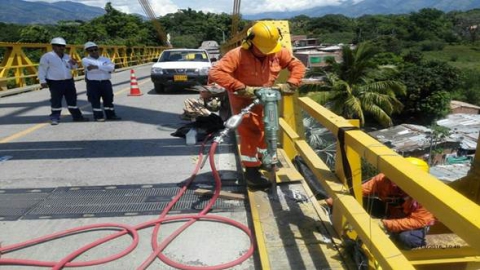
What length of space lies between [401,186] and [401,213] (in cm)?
215

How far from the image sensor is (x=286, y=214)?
373cm

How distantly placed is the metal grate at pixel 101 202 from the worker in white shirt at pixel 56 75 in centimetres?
370

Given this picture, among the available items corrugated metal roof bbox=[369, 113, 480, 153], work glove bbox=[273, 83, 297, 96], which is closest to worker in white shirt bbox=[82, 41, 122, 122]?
work glove bbox=[273, 83, 297, 96]

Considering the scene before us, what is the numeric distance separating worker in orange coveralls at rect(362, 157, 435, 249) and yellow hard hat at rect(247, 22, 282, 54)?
1.49 metres

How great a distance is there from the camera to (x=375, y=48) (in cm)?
3997

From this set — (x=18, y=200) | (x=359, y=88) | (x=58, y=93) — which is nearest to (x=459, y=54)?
(x=359, y=88)

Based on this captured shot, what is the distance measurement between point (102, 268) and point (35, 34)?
63615 mm

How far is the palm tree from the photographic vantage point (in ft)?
121

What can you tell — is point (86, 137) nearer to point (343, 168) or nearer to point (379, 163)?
point (343, 168)

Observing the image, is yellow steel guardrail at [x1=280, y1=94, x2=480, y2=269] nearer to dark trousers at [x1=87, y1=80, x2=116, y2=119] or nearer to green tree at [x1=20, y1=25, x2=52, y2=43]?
dark trousers at [x1=87, y1=80, x2=116, y2=119]

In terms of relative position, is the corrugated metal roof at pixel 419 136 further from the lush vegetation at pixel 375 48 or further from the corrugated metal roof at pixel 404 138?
the lush vegetation at pixel 375 48

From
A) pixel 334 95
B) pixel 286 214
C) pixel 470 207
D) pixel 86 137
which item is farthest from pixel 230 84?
pixel 334 95

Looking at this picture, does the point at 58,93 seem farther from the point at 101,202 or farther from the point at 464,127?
the point at 464,127

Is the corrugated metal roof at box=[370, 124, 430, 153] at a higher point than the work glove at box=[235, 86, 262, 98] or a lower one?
lower
